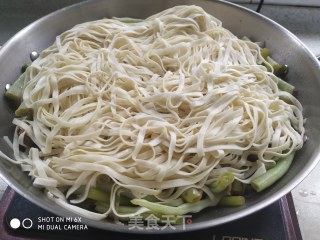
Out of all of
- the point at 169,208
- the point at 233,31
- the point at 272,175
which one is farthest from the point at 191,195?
the point at 233,31

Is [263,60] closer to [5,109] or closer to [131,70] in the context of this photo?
[131,70]

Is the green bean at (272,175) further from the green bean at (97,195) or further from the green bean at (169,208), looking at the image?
the green bean at (97,195)

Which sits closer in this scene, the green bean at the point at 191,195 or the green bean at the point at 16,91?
the green bean at the point at 191,195

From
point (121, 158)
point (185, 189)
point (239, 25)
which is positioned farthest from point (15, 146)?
point (239, 25)

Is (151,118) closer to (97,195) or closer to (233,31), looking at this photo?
(97,195)

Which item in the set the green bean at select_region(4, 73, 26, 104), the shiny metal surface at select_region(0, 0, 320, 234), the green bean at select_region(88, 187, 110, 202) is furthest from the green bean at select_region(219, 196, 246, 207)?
the green bean at select_region(4, 73, 26, 104)

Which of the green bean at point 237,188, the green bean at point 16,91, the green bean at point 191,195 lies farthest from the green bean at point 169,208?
the green bean at point 16,91

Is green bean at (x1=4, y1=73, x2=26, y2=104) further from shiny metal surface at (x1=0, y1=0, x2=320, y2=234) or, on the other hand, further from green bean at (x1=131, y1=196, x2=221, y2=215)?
green bean at (x1=131, y1=196, x2=221, y2=215)
